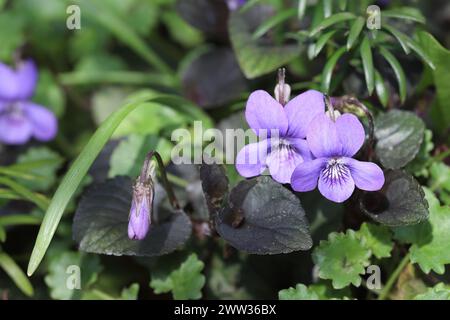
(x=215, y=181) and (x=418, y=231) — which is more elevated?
(x=215, y=181)

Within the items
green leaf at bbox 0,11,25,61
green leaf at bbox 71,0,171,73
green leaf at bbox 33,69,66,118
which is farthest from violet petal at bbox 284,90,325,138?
green leaf at bbox 0,11,25,61

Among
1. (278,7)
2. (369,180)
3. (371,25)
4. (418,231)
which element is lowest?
(418,231)

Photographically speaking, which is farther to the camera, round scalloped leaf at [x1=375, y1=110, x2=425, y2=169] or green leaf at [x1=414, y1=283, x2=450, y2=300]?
round scalloped leaf at [x1=375, y1=110, x2=425, y2=169]

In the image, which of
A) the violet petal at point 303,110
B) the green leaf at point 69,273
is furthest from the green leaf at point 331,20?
the green leaf at point 69,273

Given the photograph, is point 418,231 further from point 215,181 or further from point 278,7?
point 278,7

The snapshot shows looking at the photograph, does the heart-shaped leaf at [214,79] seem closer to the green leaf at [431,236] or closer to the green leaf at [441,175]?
the green leaf at [441,175]

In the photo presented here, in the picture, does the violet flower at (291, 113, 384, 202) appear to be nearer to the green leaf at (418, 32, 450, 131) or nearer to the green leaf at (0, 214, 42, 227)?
the green leaf at (418, 32, 450, 131)
